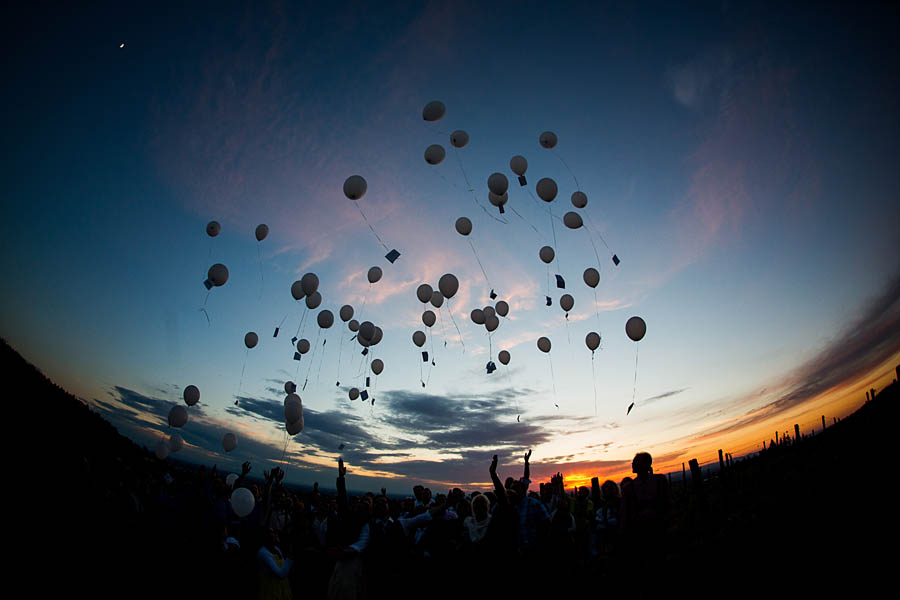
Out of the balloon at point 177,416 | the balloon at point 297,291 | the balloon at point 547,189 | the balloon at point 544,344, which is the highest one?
the balloon at point 547,189

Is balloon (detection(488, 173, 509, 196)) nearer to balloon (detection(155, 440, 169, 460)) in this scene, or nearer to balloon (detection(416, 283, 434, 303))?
balloon (detection(416, 283, 434, 303))

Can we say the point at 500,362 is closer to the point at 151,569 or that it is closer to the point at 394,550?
the point at 394,550

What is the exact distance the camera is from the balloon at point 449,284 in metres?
7.96

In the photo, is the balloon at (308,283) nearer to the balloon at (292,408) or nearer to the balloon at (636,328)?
the balloon at (292,408)

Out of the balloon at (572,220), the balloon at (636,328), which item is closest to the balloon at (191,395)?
the balloon at (572,220)

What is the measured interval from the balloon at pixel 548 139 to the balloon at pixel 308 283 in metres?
5.31

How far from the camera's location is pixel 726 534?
8.53 meters

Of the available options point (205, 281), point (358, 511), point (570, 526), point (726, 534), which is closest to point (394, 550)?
point (358, 511)

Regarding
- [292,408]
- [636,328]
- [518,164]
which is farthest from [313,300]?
[636,328]

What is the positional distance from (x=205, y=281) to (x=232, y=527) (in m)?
4.85

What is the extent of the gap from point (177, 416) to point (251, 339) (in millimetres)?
2214

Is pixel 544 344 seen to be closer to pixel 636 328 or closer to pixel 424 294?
pixel 636 328

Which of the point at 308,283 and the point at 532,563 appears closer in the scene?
the point at 532,563

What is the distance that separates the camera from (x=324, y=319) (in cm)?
897
